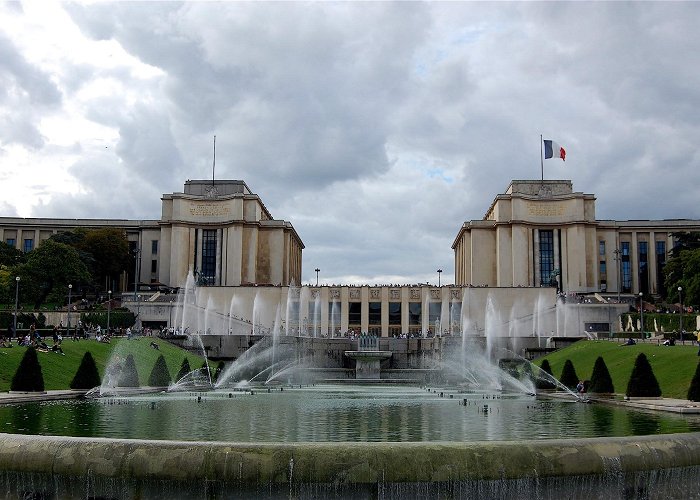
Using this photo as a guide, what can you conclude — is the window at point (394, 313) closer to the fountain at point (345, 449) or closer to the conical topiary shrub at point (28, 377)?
the fountain at point (345, 449)

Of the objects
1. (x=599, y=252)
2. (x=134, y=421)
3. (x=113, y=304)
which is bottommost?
(x=134, y=421)

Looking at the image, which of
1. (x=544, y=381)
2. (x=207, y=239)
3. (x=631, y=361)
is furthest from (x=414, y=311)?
(x=544, y=381)

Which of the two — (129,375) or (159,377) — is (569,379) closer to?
(159,377)

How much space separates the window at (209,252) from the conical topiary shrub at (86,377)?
80.5m

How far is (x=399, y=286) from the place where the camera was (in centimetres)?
9531

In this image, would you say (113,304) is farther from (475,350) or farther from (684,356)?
(684,356)

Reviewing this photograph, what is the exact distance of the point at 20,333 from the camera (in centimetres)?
5591

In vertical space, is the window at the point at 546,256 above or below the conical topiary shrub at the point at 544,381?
above

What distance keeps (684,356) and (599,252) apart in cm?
7820

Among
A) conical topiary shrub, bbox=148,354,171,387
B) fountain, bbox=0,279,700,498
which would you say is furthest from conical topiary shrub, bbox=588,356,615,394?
conical topiary shrub, bbox=148,354,171,387

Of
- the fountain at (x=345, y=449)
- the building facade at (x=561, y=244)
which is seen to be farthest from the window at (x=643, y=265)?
the fountain at (x=345, y=449)

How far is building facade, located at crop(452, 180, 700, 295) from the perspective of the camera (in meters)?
107

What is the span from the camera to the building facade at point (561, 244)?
10738 cm

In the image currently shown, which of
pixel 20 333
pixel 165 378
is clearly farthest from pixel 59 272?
pixel 165 378
